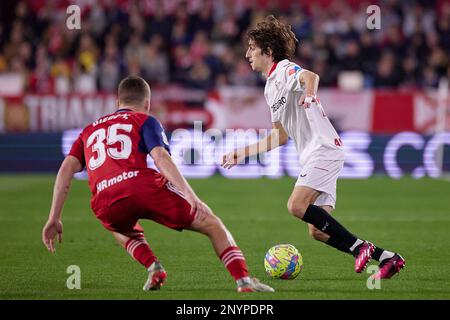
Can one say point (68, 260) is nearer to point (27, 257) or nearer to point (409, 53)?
point (27, 257)

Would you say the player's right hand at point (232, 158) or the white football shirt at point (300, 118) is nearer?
the white football shirt at point (300, 118)

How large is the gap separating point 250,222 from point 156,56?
9.83 metres

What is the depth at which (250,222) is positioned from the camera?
12.6m

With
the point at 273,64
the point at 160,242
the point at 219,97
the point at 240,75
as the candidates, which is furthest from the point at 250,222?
the point at 240,75

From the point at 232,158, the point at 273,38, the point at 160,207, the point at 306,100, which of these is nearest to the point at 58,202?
the point at 160,207

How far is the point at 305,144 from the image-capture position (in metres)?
8.19

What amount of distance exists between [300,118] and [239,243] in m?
2.85

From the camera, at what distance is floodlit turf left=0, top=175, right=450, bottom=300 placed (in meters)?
7.33

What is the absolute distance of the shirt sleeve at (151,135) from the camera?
6.78m
